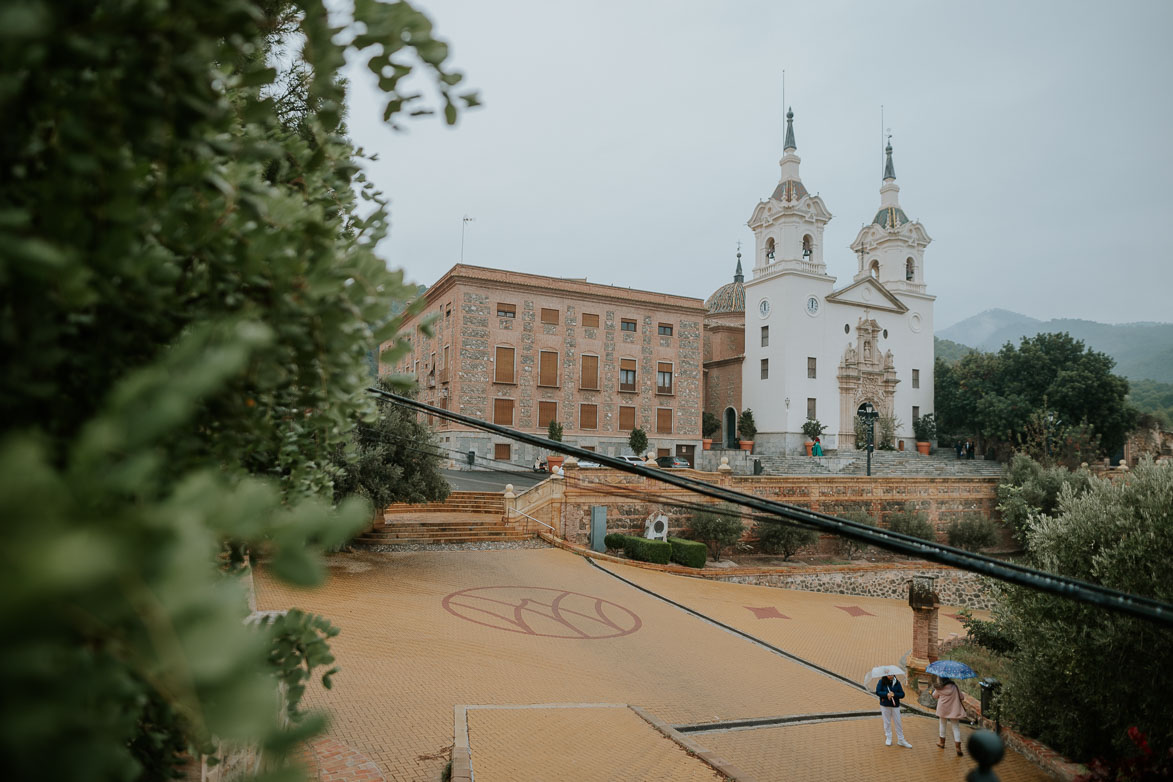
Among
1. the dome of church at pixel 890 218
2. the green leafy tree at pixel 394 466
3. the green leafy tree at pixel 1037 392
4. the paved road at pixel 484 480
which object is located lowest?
the paved road at pixel 484 480

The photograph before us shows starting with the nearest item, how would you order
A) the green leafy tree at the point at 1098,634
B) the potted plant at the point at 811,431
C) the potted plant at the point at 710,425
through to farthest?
the green leafy tree at the point at 1098,634
the potted plant at the point at 811,431
the potted plant at the point at 710,425

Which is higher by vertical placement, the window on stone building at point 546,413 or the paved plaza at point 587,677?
the window on stone building at point 546,413

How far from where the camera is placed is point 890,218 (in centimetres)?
4700

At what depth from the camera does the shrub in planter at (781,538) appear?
2381 cm

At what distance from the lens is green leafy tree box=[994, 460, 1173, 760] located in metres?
7.68

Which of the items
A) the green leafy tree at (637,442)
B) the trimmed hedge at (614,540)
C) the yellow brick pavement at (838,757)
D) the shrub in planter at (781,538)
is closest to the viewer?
the yellow brick pavement at (838,757)

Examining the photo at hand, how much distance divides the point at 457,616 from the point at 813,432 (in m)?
31.7

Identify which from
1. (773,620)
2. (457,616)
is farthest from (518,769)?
(773,620)

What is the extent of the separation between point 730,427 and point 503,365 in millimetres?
18409

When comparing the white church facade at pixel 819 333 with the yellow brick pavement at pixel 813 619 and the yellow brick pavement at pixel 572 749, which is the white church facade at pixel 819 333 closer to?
the yellow brick pavement at pixel 813 619

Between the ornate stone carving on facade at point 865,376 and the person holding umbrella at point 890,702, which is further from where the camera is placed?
the ornate stone carving on facade at point 865,376

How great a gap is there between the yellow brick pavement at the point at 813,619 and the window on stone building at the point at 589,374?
17.6m

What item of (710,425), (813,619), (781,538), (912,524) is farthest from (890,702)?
(710,425)

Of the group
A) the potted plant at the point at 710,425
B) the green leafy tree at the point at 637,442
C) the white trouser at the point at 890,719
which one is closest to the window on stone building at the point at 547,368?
the green leafy tree at the point at 637,442
